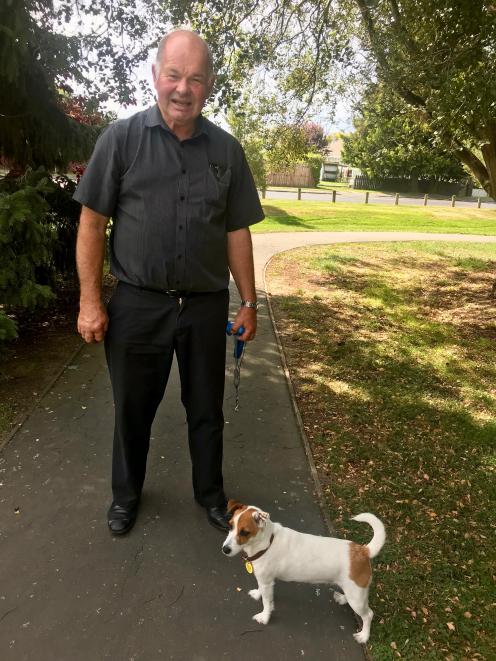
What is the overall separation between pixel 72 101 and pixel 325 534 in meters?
6.01

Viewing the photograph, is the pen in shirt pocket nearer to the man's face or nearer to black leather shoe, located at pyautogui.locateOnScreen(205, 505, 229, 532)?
the man's face

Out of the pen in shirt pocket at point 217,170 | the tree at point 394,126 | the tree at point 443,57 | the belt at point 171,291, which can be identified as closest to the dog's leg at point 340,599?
the belt at point 171,291

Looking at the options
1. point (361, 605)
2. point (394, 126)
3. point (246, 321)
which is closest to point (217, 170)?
point (246, 321)

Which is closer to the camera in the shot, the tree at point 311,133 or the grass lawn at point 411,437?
the grass lawn at point 411,437

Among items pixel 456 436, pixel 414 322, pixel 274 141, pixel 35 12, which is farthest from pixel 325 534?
→ pixel 274 141

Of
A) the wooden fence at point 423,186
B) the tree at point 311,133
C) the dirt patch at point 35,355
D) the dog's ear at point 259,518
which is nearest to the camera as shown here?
the dog's ear at point 259,518

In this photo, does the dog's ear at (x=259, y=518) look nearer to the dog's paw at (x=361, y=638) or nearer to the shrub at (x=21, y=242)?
the dog's paw at (x=361, y=638)

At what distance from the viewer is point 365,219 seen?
19.8m

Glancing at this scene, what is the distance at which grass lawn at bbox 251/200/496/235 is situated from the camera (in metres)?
17.5

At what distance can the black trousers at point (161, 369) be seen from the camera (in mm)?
2512

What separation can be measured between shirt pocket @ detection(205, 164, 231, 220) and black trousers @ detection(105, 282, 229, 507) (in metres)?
0.45

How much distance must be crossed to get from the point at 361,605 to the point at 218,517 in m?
1.00

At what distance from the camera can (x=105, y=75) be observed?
20.5 feet

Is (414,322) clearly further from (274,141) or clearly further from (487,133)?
(274,141)
